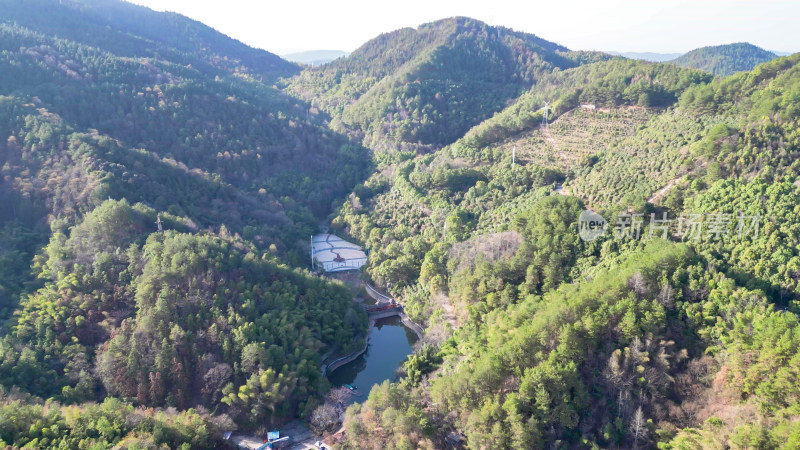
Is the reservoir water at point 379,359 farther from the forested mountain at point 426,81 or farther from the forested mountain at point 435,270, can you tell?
the forested mountain at point 426,81

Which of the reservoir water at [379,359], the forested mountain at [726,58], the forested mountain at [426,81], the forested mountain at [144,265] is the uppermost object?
the forested mountain at [726,58]

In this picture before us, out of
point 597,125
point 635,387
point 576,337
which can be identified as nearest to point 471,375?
point 576,337

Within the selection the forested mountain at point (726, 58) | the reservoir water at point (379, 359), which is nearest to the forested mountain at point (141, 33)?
the reservoir water at point (379, 359)

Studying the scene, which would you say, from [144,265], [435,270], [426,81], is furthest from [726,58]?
[144,265]

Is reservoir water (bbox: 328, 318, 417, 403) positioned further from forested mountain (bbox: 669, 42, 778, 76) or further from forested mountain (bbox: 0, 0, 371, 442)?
forested mountain (bbox: 669, 42, 778, 76)

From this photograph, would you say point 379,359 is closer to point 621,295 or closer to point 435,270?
point 435,270

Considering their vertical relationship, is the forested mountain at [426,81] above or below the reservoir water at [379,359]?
above

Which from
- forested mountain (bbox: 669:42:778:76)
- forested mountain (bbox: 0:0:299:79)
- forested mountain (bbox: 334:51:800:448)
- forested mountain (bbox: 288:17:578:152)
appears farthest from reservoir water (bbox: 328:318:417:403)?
forested mountain (bbox: 669:42:778:76)
